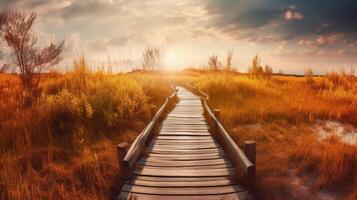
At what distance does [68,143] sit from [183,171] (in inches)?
103

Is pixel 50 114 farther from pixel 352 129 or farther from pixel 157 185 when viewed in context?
pixel 352 129

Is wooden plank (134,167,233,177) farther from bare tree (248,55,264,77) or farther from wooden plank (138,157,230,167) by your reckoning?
bare tree (248,55,264,77)

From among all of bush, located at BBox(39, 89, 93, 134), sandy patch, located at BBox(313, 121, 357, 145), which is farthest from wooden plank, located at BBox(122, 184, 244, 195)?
sandy patch, located at BBox(313, 121, 357, 145)

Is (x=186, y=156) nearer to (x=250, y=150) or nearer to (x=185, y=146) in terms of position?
(x=185, y=146)

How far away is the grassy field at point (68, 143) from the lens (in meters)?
4.20

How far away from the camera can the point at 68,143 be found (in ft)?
19.5

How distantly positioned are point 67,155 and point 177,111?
6.99 metres

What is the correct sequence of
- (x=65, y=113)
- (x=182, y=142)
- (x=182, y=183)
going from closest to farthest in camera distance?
(x=182, y=183), (x=65, y=113), (x=182, y=142)

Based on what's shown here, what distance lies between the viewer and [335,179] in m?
4.30

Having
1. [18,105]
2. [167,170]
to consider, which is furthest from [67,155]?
[18,105]

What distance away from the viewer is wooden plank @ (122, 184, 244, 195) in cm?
418

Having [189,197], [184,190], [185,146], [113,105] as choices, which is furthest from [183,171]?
[113,105]

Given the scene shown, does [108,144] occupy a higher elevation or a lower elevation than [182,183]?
higher

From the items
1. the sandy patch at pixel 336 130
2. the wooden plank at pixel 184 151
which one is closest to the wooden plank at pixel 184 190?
the wooden plank at pixel 184 151
